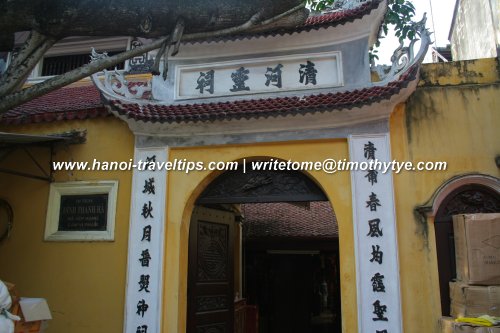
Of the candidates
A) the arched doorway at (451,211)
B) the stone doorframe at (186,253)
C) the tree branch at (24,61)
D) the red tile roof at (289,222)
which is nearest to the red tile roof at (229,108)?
the stone doorframe at (186,253)

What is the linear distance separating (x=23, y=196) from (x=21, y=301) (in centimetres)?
218

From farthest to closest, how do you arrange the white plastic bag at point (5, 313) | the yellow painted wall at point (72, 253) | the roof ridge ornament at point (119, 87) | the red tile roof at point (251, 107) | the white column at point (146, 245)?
the roof ridge ornament at point (119, 87)
the yellow painted wall at point (72, 253)
the white column at point (146, 245)
the red tile roof at point (251, 107)
the white plastic bag at point (5, 313)

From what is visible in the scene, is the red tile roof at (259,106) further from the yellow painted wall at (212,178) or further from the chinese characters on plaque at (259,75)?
the yellow painted wall at (212,178)

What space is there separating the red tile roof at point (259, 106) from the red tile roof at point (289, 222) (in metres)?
4.41

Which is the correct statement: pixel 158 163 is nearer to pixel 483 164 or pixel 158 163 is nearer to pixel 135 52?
pixel 135 52

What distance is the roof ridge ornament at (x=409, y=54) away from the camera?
19.0 feet

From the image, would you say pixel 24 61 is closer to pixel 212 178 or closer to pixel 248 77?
pixel 212 178

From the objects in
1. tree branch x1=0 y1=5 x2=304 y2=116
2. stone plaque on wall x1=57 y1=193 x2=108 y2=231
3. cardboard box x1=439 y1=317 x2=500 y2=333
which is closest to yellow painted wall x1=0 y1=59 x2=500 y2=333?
stone plaque on wall x1=57 y1=193 x2=108 y2=231

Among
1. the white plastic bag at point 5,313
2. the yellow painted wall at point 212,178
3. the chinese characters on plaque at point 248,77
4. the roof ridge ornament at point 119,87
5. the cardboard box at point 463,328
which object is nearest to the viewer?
the cardboard box at point 463,328

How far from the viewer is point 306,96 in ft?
20.5

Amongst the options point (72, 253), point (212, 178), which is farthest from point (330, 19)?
point (72, 253)

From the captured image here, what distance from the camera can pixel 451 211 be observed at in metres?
5.77

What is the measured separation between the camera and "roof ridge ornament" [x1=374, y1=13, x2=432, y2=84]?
5.79m

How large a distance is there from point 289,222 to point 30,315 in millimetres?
6398
